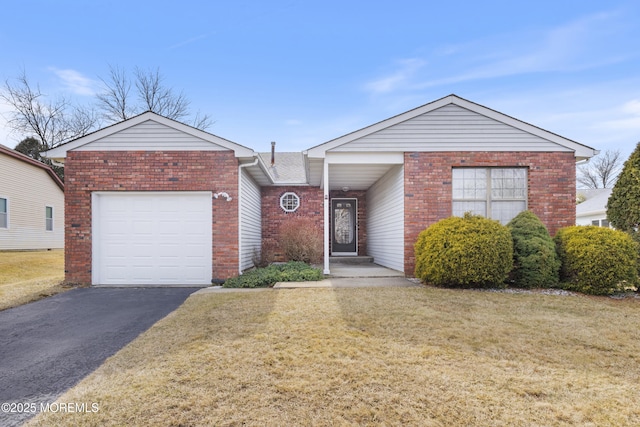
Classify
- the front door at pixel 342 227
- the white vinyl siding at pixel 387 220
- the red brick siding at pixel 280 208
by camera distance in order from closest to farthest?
the white vinyl siding at pixel 387 220
the red brick siding at pixel 280 208
the front door at pixel 342 227

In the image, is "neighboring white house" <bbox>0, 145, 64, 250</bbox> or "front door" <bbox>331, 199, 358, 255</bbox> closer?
"front door" <bbox>331, 199, 358, 255</bbox>

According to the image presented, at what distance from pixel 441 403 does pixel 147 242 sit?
25.7ft

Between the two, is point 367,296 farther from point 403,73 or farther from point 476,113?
point 403,73

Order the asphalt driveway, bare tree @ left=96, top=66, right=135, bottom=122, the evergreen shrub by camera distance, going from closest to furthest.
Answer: the asphalt driveway, the evergreen shrub, bare tree @ left=96, top=66, right=135, bottom=122

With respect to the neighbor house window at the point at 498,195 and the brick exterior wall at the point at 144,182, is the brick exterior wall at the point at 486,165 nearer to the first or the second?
the neighbor house window at the point at 498,195

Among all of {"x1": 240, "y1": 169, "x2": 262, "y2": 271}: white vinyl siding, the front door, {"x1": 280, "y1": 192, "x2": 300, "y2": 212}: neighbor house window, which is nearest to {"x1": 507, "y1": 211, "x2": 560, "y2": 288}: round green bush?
{"x1": 240, "y1": 169, "x2": 262, "y2": 271}: white vinyl siding

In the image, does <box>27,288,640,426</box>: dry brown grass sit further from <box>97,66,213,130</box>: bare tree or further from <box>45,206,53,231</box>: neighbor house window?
<box>97,66,213,130</box>: bare tree

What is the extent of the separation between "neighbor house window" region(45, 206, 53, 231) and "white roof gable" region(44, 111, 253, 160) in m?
12.1

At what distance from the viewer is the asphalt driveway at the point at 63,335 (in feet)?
9.50

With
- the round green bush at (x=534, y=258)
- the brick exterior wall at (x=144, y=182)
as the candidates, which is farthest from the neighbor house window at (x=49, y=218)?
the round green bush at (x=534, y=258)

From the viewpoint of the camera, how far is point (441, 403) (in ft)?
8.07

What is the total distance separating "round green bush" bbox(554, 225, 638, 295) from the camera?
659 centimetres

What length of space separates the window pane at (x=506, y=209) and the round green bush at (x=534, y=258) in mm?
1256

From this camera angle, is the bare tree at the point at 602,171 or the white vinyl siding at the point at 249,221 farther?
the bare tree at the point at 602,171
